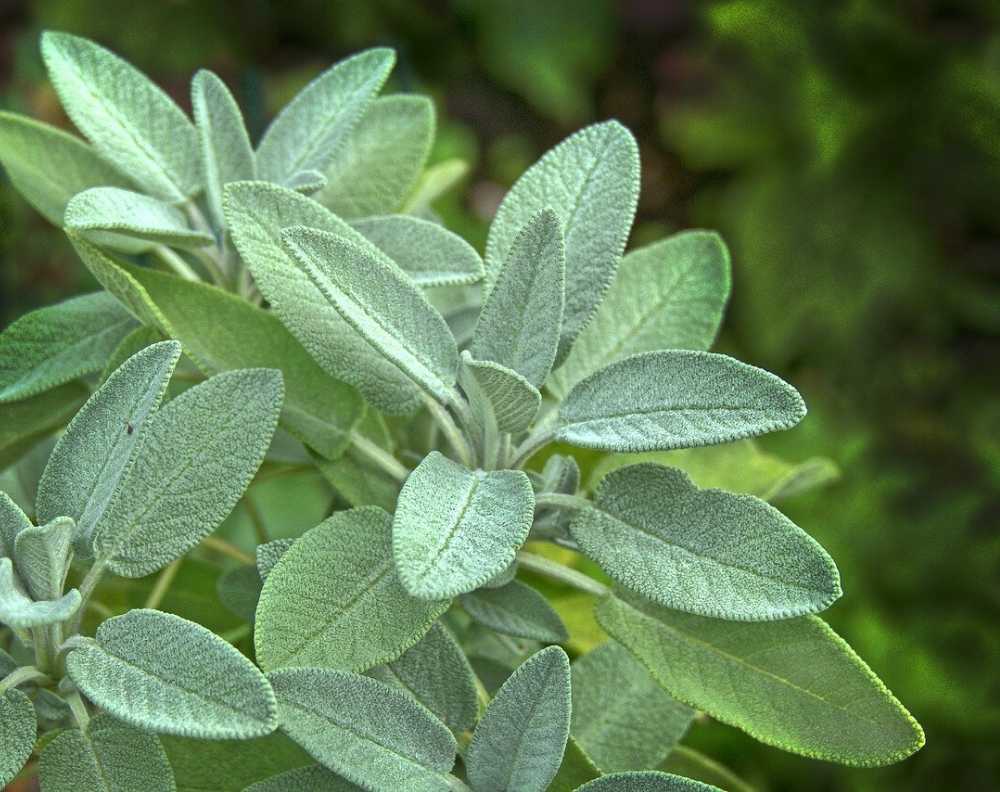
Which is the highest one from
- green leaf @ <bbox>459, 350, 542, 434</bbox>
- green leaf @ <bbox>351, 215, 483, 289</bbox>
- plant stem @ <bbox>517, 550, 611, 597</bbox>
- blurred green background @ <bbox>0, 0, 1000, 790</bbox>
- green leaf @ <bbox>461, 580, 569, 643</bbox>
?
green leaf @ <bbox>351, 215, 483, 289</bbox>

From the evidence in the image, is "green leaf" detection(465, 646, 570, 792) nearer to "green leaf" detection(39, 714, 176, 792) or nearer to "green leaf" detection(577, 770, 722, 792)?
"green leaf" detection(577, 770, 722, 792)

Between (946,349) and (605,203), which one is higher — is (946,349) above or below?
below

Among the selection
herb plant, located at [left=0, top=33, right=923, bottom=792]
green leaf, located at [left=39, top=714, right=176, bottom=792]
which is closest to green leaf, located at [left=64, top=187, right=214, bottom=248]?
herb plant, located at [left=0, top=33, right=923, bottom=792]

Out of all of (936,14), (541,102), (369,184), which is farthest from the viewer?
(541,102)

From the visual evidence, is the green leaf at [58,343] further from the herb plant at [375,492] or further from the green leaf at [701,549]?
the green leaf at [701,549]

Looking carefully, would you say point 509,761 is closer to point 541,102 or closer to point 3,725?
point 3,725

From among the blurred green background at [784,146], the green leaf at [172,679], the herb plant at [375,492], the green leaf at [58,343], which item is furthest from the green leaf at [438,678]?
the blurred green background at [784,146]

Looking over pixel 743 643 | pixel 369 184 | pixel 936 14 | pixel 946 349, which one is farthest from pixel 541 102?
pixel 743 643

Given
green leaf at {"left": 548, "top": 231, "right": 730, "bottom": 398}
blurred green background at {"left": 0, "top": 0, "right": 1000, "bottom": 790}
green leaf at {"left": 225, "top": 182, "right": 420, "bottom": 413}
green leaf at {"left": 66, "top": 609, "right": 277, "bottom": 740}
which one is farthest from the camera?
blurred green background at {"left": 0, "top": 0, "right": 1000, "bottom": 790}
